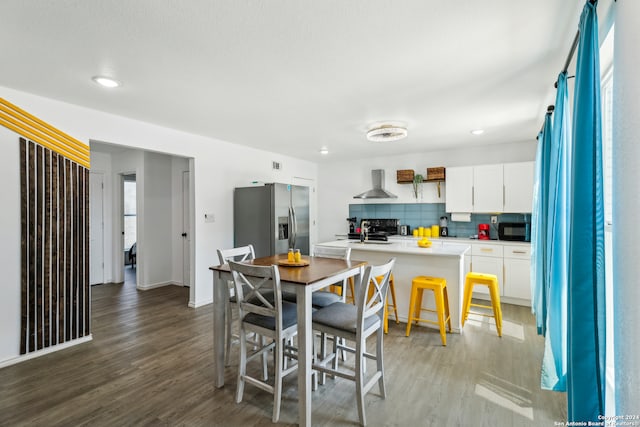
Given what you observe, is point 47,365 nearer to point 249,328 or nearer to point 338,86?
point 249,328

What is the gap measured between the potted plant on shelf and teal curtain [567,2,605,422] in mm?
4315

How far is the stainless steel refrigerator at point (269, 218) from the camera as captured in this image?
4.58 metres

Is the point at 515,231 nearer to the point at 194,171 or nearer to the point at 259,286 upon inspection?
the point at 259,286

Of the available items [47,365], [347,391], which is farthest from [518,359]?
[47,365]

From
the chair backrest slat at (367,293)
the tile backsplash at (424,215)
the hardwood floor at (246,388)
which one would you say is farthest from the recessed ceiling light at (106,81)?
the tile backsplash at (424,215)

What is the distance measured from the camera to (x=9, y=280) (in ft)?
8.96

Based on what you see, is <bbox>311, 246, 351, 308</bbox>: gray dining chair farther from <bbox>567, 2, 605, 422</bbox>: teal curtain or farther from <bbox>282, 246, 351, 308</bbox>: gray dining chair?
<bbox>567, 2, 605, 422</bbox>: teal curtain

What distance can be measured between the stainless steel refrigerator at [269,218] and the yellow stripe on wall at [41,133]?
205 cm

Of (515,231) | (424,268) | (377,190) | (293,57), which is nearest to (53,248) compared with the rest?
(293,57)

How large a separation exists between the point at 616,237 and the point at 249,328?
6.67 ft

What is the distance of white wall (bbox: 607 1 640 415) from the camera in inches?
42.1

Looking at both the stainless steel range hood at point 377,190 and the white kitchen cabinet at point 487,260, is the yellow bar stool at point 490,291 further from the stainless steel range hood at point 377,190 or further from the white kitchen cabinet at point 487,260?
the stainless steel range hood at point 377,190

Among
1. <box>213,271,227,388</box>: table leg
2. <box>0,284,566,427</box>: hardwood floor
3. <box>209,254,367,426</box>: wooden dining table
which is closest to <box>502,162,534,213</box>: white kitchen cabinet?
<box>0,284,566,427</box>: hardwood floor

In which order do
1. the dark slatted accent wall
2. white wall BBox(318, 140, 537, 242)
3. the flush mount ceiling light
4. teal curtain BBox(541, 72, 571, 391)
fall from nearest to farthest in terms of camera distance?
teal curtain BBox(541, 72, 571, 391) < the dark slatted accent wall < the flush mount ceiling light < white wall BBox(318, 140, 537, 242)
